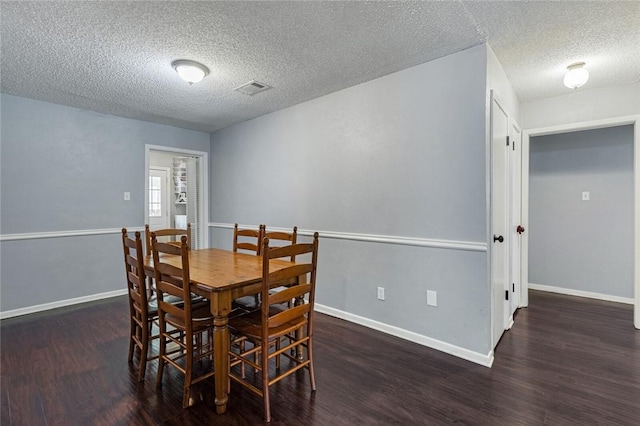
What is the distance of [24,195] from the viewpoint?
3.36 m

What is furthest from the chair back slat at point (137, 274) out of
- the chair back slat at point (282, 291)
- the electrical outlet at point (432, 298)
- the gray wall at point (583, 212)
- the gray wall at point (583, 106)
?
the gray wall at point (583, 212)

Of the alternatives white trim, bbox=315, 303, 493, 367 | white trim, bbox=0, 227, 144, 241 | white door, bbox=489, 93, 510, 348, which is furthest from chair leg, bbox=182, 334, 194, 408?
white trim, bbox=0, 227, 144, 241

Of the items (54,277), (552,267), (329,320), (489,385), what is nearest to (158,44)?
(329,320)

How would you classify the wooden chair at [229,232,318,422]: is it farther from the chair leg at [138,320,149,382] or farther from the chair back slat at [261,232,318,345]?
the chair leg at [138,320,149,382]

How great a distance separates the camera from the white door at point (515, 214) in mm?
2951

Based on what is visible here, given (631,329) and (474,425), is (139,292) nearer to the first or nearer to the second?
(474,425)

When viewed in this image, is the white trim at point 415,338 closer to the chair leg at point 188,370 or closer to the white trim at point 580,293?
the chair leg at point 188,370

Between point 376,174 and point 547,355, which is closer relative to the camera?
point 547,355

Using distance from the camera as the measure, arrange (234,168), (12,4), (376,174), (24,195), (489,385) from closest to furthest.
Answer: (12,4) < (489,385) < (376,174) < (24,195) < (234,168)

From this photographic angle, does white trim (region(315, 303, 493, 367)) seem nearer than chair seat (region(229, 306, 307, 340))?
No

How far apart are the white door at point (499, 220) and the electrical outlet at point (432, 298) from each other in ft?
1.35

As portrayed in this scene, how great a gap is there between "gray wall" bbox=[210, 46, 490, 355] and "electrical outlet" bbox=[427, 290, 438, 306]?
34 millimetres

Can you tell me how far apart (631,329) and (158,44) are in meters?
4.70

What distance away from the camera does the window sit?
6.23 meters
